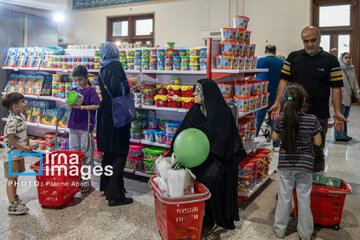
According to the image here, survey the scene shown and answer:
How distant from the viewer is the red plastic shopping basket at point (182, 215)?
2.62 meters

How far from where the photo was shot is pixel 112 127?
3693 mm

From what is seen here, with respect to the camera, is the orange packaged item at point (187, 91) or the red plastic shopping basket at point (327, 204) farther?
the orange packaged item at point (187, 91)

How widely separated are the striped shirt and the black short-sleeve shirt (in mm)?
576

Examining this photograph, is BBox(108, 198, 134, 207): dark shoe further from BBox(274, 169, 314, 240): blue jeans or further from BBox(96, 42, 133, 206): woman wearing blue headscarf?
BBox(274, 169, 314, 240): blue jeans

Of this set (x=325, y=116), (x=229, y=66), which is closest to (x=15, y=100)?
(x=229, y=66)

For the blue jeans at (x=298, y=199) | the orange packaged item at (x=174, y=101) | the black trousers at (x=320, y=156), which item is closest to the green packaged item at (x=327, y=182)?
the black trousers at (x=320, y=156)

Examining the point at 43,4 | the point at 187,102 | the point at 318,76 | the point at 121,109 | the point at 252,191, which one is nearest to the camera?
the point at 318,76

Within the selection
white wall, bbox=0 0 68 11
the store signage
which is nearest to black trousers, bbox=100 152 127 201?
white wall, bbox=0 0 68 11

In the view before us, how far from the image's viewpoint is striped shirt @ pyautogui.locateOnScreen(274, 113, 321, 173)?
282 cm

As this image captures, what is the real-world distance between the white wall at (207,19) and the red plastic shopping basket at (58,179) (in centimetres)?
Answer: 900

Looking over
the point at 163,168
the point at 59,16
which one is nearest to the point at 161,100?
the point at 163,168

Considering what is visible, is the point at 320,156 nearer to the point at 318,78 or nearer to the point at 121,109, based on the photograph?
the point at 318,78

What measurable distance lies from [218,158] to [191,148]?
0.42m

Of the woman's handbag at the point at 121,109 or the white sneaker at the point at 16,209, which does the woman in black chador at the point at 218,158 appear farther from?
the white sneaker at the point at 16,209
